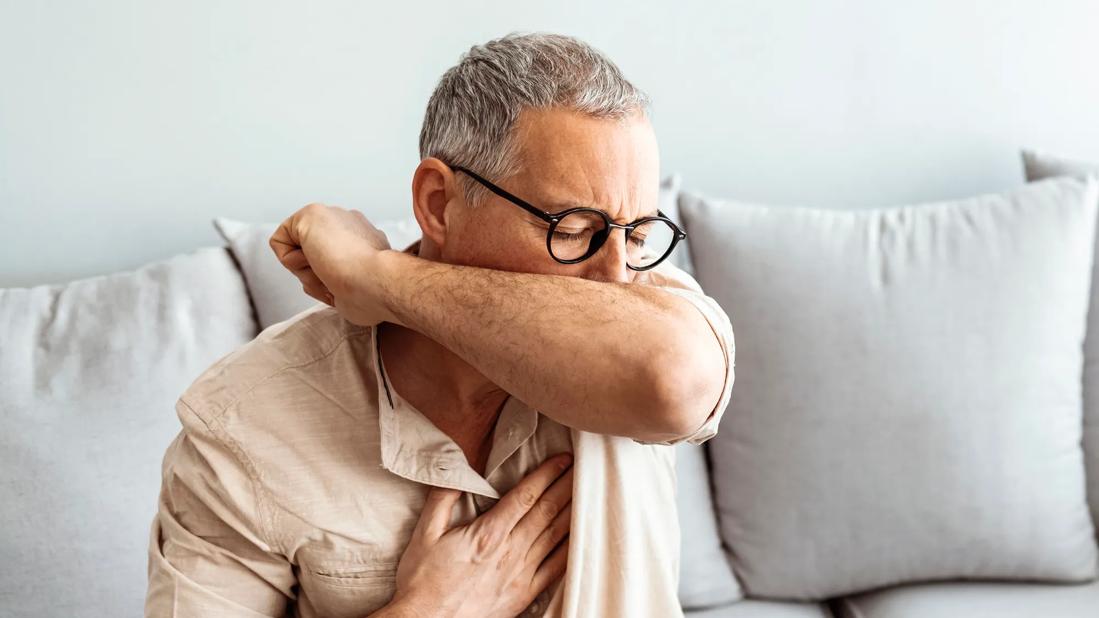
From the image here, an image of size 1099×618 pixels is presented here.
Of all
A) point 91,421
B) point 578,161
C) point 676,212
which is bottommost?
point 91,421

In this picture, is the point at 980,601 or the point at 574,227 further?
the point at 980,601

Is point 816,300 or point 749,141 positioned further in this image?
point 749,141

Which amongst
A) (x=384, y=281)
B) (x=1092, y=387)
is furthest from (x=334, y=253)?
(x=1092, y=387)

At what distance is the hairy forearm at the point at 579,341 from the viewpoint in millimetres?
957

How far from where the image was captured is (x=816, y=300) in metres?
1.82

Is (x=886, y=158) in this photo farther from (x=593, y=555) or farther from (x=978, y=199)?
(x=593, y=555)

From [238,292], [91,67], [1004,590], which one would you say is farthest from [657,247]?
[91,67]

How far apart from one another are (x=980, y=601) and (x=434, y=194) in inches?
50.6

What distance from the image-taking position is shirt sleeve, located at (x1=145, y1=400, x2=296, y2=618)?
115 cm

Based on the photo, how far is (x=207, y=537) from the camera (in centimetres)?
117

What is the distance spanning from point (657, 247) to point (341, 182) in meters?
0.66

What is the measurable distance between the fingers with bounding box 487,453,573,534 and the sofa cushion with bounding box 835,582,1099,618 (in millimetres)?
925

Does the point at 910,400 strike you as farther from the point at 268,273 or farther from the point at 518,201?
the point at 268,273

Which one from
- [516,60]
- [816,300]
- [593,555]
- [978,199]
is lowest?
[593,555]
